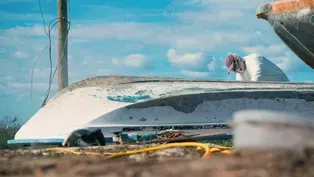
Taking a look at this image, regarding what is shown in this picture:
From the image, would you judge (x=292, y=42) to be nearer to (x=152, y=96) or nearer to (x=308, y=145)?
(x=152, y=96)

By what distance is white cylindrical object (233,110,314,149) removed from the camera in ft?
4.82

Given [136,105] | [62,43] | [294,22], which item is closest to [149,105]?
[136,105]

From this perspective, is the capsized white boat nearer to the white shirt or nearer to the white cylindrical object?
the white shirt

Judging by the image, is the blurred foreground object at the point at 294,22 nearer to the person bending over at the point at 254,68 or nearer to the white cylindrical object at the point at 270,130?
the person bending over at the point at 254,68

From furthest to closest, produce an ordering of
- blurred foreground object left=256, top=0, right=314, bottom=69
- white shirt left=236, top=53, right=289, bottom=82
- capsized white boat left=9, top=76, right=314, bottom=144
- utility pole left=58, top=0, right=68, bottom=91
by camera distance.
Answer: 1. utility pole left=58, top=0, right=68, bottom=91
2. white shirt left=236, top=53, right=289, bottom=82
3. blurred foreground object left=256, top=0, right=314, bottom=69
4. capsized white boat left=9, top=76, right=314, bottom=144

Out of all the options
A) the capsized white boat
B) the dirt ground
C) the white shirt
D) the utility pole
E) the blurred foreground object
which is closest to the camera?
the dirt ground

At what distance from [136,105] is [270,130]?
458 centimetres

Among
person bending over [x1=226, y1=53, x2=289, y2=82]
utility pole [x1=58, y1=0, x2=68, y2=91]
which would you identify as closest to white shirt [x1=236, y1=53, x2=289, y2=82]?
person bending over [x1=226, y1=53, x2=289, y2=82]

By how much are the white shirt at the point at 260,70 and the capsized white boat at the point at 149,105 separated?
44.8 inches

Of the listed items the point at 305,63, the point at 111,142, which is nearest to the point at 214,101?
the point at 111,142

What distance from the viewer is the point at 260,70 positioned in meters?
8.03

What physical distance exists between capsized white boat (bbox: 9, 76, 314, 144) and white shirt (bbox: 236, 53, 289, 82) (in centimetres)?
114

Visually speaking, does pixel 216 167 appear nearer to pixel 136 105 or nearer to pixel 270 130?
pixel 270 130

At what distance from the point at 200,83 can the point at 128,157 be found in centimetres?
437
